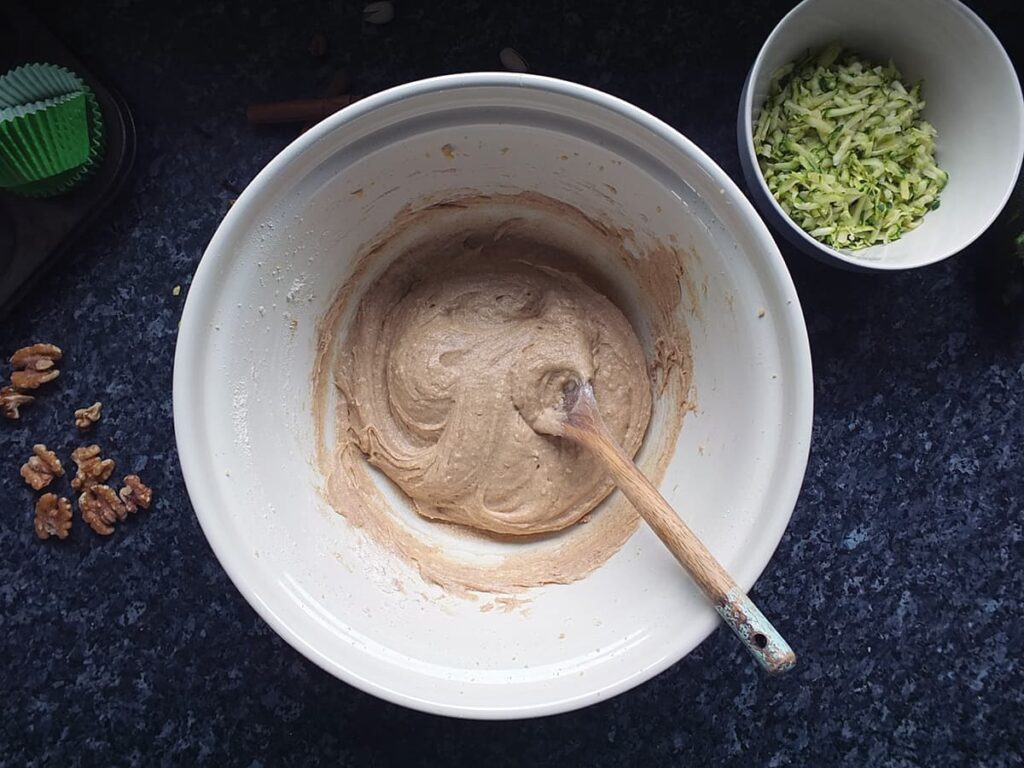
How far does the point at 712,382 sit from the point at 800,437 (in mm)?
152

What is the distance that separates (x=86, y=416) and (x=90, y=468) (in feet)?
0.25

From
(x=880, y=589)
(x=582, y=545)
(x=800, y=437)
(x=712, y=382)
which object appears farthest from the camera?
(x=880, y=589)

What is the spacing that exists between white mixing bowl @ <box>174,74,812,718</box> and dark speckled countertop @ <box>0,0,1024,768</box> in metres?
0.27

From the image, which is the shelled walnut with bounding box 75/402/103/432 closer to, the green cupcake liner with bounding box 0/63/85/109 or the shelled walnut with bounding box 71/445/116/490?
the shelled walnut with bounding box 71/445/116/490

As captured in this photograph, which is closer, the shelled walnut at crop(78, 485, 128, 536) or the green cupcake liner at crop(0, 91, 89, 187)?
the green cupcake liner at crop(0, 91, 89, 187)

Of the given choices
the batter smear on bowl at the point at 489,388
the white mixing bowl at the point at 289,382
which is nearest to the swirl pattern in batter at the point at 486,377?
the batter smear on bowl at the point at 489,388

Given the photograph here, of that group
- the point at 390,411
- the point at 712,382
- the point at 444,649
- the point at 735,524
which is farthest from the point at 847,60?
the point at 444,649

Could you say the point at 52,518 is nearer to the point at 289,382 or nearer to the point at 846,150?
the point at 289,382

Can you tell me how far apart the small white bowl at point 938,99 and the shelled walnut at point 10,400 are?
3.60ft

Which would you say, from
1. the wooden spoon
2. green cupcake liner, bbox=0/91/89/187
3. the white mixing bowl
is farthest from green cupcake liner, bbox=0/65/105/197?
the wooden spoon

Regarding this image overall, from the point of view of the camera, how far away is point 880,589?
1.31 metres

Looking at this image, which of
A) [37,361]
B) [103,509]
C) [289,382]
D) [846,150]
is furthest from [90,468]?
[846,150]

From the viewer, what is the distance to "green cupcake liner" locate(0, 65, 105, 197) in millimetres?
1123

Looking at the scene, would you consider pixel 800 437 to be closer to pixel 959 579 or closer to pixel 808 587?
pixel 808 587
